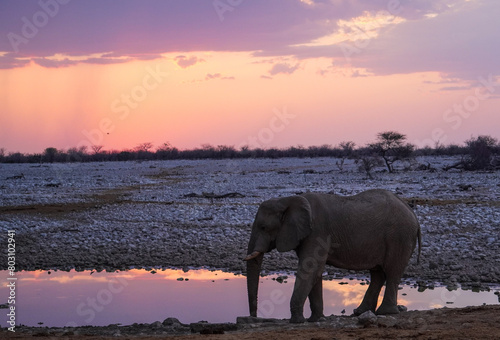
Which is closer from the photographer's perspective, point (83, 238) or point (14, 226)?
point (83, 238)

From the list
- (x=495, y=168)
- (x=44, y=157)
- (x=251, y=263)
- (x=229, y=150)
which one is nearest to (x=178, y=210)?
(x=251, y=263)

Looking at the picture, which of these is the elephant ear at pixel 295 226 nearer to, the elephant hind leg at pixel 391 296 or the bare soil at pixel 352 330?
the bare soil at pixel 352 330

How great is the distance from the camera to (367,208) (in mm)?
10273

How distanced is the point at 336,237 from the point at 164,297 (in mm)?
3767

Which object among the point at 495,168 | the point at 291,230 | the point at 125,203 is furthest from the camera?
the point at 495,168

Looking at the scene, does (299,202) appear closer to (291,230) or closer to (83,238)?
(291,230)

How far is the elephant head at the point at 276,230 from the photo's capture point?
384 inches

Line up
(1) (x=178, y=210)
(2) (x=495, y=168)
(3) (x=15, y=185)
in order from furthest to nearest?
1. (2) (x=495, y=168)
2. (3) (x=15, y=185)
3. (1) (x=178, y=210)

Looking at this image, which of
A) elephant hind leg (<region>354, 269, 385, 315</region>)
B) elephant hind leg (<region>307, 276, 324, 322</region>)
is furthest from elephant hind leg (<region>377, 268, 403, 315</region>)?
elephant hind leg (<region>307, 276, 324, 322</region>)

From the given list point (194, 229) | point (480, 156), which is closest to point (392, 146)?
point (480, 156)

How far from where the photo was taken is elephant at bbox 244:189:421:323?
385 inches

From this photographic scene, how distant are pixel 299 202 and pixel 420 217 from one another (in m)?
9.77

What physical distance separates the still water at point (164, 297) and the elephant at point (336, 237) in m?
1.04

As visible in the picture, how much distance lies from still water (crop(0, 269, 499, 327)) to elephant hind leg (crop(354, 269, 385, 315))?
725 mm
